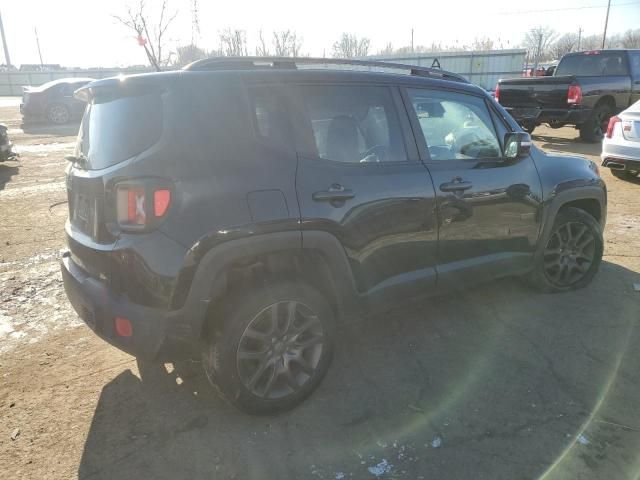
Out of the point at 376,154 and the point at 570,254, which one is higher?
the point at 376,154

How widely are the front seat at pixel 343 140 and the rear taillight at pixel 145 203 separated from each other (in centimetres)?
99

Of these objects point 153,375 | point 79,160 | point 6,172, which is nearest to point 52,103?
point 6,172

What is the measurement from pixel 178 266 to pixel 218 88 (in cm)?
95

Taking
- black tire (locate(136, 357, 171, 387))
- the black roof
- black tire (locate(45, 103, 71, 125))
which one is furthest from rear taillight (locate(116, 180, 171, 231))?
black tire (locate(45, 103, 71, 125))

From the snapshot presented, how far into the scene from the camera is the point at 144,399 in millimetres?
2900

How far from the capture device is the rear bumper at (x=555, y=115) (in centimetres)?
1149

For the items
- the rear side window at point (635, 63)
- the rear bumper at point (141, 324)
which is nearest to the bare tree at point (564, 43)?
the rear side window at point (635, 63)

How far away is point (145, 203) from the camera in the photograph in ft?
7.53

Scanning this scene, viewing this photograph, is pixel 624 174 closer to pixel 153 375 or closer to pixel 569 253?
pixel 569 253

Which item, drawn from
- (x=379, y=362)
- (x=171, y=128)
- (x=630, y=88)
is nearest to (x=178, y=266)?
(x=171, y=128)

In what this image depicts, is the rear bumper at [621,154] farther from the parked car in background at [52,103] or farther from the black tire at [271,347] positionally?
the parked car in background at [52,103]

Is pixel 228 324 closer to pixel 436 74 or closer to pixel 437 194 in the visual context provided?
pixel 437 194

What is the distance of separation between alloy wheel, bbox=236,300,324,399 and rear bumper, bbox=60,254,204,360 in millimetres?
308

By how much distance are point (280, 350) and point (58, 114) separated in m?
18.0
